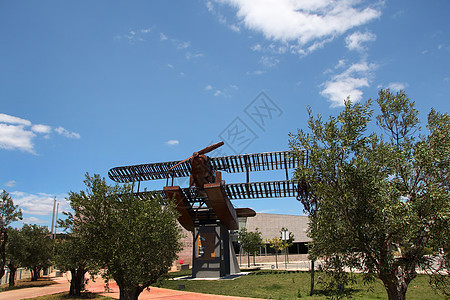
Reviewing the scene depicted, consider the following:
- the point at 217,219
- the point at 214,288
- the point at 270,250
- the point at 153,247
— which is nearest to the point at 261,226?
the point at 270,250

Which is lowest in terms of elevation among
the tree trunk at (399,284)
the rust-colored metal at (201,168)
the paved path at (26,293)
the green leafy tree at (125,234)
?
the paved path at (26,293)

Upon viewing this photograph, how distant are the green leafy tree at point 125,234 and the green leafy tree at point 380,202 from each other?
21.0ft

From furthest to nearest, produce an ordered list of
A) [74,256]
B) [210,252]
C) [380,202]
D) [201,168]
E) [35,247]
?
[210,252] < [35,247] < [201,168] < [74,256] < [380,202]

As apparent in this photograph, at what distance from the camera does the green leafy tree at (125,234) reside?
11966 mm

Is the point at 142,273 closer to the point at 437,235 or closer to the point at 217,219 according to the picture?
the point at 437,235

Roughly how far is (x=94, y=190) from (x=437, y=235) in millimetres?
13412

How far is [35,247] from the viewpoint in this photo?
28984mm

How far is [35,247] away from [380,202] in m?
31.8

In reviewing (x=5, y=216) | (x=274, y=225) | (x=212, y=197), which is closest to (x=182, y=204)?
(x=212, y=197)

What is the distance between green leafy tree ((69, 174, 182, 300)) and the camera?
39.3 feet

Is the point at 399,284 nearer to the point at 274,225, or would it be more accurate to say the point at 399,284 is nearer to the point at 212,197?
the point at 212,197

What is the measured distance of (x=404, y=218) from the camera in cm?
877

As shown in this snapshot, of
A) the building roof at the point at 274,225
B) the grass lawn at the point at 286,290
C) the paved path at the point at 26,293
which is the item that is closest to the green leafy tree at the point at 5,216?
the paved path at the point at 26,293

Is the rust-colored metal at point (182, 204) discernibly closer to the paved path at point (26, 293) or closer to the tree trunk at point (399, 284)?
the paved path at point (26, 293)
